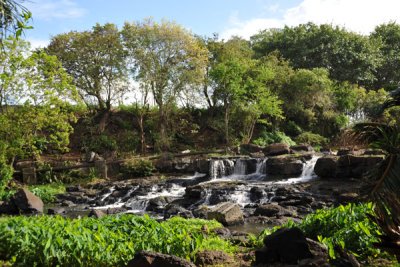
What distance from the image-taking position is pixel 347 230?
6453 millimetres

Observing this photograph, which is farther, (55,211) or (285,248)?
(55,211)

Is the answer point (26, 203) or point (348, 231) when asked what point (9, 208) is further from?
point (348, 231)

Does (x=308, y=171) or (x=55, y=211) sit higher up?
(x=308, y=171)

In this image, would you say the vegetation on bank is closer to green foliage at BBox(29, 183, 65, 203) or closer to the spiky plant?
the spiky plant

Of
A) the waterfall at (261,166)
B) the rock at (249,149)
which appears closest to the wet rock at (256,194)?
the waterfall at (261,166)

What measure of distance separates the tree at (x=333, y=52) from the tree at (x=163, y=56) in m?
9.96

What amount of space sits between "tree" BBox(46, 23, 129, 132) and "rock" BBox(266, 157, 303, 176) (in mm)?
11959

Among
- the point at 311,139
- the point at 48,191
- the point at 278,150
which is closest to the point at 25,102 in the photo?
the point at 48,191

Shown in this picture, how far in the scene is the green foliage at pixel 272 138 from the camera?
27763 mm

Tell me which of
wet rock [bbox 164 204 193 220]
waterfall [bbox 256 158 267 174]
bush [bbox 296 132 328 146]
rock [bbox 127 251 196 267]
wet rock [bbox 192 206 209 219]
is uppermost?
bush [bbox 296 132 328 146]

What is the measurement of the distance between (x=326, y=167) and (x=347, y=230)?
12.8 metres

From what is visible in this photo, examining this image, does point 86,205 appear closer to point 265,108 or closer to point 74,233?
point 74,233

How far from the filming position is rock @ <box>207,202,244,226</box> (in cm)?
1145

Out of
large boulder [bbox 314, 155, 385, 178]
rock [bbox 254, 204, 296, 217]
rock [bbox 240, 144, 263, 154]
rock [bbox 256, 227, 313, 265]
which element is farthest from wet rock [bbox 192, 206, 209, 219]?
rock [bbox 240, 144, 263, 154]
